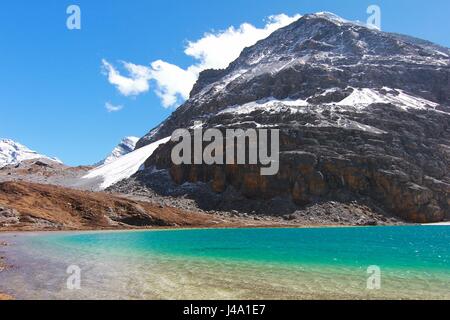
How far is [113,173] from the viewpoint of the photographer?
6644 inches

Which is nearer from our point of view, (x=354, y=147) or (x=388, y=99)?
(x=354, y=147)

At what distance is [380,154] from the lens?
440ft

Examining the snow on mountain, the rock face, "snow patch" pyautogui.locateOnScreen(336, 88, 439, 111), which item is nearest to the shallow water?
the rock face

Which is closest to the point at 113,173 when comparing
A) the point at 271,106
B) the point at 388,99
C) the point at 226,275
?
the point at 271,106

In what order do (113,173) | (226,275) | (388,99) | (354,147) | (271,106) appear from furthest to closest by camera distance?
(388,99) → (113,173) → (271,106) → (354,147) → (226,275)

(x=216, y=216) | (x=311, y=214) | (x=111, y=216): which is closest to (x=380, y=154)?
(x=311, y=214)

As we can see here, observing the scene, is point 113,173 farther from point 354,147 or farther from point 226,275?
point 226,275

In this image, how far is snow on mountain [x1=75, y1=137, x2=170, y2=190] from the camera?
512 feet

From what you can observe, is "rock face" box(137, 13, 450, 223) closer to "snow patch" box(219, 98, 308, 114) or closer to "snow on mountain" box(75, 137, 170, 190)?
"snow patch" box(219, 98, 308, 114)

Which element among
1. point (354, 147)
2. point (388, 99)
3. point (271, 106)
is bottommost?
point (354, 147)

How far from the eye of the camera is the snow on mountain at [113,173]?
15619cm

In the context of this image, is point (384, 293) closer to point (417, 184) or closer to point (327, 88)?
point (417, 184)

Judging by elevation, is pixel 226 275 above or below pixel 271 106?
below

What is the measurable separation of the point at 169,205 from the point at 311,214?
127 feet
